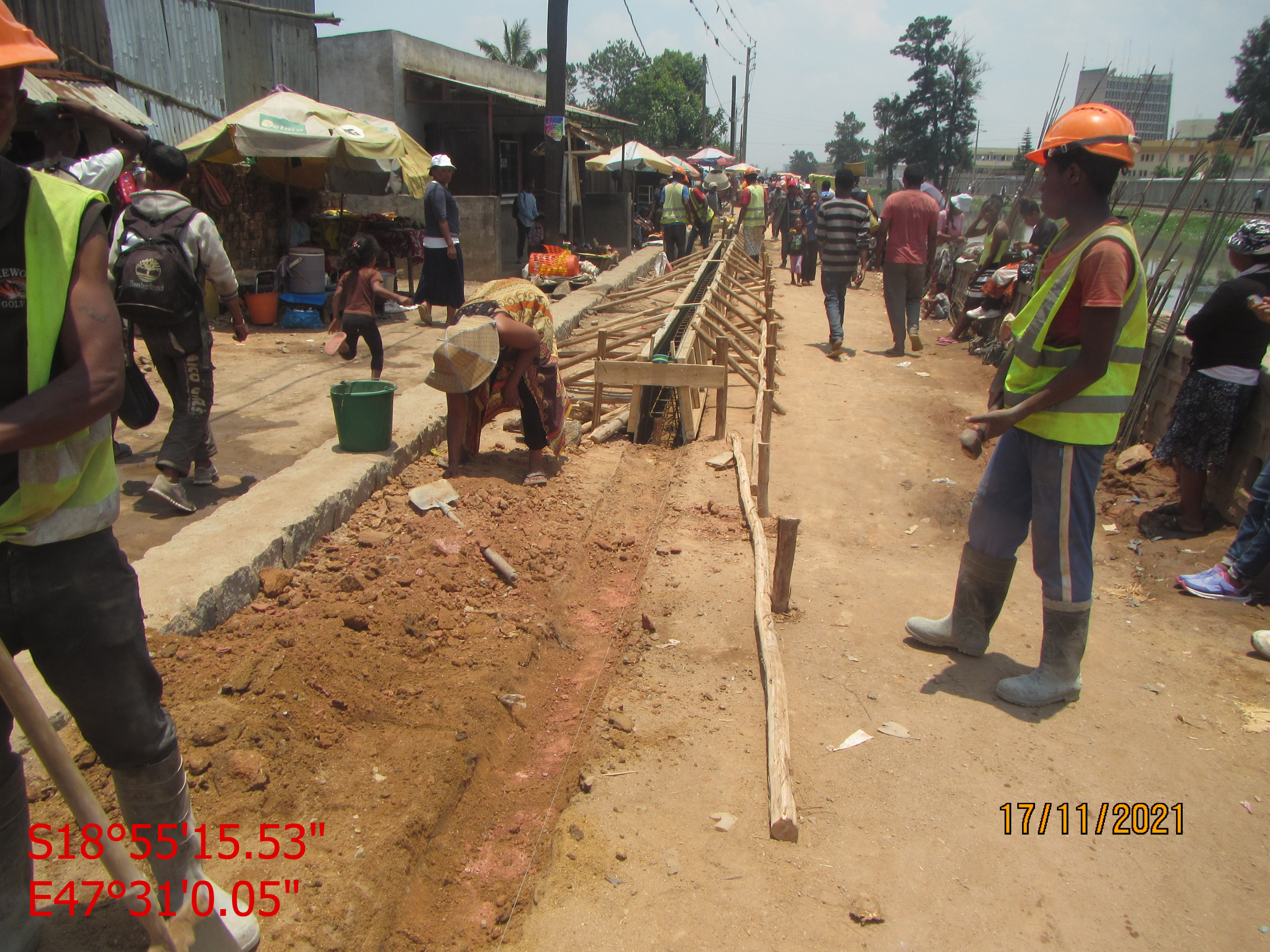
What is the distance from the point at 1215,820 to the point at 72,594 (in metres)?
3.08

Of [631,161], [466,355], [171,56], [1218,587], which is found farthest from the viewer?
[631,161]

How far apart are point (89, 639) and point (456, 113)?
1592cm

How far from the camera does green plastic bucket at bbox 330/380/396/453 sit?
4.49 m

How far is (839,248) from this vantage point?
9.59 m

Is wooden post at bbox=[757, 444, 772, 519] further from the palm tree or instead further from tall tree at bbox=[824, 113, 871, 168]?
tall tree at bbox=[824, 113, 871, 168]

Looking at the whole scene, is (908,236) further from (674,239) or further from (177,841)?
(177,841)

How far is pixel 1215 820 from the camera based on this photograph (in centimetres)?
254

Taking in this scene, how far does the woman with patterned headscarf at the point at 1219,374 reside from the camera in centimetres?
429

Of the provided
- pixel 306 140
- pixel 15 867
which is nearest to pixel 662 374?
pixel 15 867

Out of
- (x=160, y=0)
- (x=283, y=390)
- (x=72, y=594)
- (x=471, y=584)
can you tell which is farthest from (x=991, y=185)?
(x=72, y=594)

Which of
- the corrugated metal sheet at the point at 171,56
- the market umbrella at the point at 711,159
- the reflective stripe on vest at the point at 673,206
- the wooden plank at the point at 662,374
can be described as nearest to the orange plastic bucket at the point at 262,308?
the corrugated metal sheet at the point at 171,56

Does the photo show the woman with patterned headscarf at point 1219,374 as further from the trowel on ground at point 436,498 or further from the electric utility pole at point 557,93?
the electric utility pole at point 557,93

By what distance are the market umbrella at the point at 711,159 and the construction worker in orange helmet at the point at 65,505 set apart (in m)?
30.7

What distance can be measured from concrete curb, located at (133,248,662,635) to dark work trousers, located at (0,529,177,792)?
1228 mm
